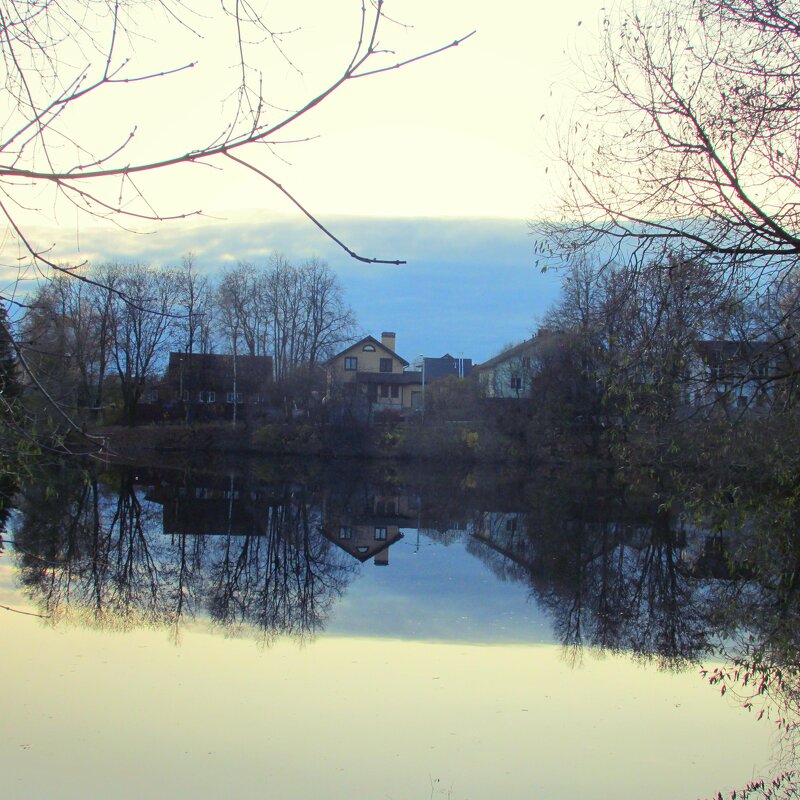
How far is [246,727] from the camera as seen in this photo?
9.05m

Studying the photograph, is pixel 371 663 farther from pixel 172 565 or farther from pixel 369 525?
pixel 369 525

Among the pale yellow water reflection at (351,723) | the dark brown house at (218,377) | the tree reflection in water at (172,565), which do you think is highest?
the dark brown house at (218,377)

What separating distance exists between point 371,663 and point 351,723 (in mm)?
2231

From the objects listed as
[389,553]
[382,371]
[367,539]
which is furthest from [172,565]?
[382,371]

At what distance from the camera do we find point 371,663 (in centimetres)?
1148

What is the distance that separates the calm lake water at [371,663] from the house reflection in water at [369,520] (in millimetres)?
239

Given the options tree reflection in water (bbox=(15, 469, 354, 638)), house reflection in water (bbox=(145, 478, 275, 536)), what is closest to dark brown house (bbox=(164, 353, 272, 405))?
house reflection in water (bbox=(145, 478, 275, 536))

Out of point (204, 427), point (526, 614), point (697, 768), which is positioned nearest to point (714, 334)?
point (697, 768)

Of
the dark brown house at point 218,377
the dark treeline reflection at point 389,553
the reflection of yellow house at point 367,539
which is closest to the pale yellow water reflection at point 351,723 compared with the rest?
the dark treeline reflection at point 389,553

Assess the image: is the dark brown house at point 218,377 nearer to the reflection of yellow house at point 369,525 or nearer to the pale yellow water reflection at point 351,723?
the reflection of yellow house at point 369,525

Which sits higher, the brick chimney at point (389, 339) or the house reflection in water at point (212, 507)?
the brick chimney at point (389, 339)

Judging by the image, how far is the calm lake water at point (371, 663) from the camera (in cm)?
805

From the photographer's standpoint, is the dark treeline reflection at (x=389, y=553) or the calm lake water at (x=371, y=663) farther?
the dark treeline reflection at (x=389, y=553)

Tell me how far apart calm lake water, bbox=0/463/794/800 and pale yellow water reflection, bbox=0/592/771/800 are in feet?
0.11
